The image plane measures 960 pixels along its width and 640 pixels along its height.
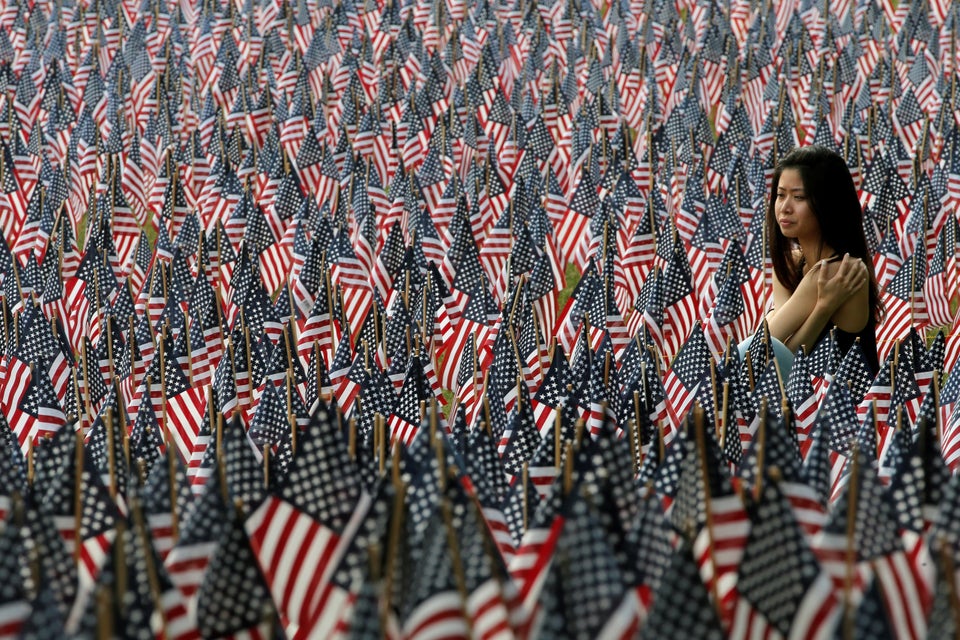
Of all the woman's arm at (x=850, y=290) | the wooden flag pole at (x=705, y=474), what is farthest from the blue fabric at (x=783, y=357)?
the wooden flag pole at (x=705, y=474)

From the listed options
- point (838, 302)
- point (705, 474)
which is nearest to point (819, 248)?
point (838, 302)

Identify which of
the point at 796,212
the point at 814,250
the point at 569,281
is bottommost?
the point at 569,281

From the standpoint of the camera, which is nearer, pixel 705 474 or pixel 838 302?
pixel 705 474

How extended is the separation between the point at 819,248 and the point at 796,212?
10.5 inches

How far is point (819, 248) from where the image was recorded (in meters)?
7.59

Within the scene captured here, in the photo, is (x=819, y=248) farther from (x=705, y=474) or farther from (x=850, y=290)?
(x=705, y=474)

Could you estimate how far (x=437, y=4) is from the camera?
22.5 metres

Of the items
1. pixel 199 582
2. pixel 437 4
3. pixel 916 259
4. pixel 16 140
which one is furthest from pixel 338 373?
pixel 437 4

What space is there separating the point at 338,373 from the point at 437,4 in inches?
601

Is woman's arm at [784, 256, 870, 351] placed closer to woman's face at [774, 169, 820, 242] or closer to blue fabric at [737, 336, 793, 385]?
blue fabric at [737, 336, 793, 385]

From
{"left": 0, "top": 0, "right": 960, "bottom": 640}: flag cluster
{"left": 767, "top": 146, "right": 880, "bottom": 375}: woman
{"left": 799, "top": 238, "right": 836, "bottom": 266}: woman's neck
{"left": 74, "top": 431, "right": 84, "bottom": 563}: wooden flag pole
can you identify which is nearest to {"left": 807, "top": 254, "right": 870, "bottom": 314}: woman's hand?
{"left": 767, "top": 146, "right": 880, "bottom": 375}: woman

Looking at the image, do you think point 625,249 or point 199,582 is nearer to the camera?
point 199,582

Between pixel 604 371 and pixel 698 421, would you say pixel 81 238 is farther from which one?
pixel 698 421

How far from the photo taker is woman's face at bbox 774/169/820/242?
753cm
